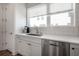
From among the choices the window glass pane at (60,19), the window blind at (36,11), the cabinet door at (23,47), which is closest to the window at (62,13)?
the window glass pane at (60,19)

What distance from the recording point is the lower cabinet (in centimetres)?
130

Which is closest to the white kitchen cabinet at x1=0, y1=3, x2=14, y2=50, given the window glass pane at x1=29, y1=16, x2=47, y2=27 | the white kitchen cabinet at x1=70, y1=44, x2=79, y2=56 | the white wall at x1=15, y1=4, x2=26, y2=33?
the white wall at x1=15, y1=4, x2=26, y2=33

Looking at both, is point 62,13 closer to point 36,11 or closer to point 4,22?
point 36,11

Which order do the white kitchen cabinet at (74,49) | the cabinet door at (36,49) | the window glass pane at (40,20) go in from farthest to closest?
the window glass pane at (40,20) < the cabinet door at (36,49) < the white kitchen cabinet at (74,49)

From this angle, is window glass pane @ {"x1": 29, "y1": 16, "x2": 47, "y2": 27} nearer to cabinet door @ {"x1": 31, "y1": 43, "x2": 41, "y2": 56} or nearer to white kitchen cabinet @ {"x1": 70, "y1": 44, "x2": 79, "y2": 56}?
cabinet door @ {"x1": 31, "y1": 43, "x2": 41, "y2": 56}

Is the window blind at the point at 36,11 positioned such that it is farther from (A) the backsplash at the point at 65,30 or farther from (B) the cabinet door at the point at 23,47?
(B) the cabinet door at the point at 23,47

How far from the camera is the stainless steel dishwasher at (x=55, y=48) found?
1.02m

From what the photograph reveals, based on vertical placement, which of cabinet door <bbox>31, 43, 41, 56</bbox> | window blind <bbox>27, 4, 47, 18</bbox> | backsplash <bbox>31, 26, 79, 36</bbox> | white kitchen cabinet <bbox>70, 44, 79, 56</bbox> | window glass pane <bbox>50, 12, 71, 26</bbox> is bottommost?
cabinet door <bbox>31, 43, 41, 56</bbox>

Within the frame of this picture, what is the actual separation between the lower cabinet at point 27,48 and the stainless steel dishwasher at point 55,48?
0.11m

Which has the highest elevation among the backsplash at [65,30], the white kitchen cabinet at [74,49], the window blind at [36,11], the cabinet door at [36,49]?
the window blind at [36,11]

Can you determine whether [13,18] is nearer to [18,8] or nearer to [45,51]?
[18,8]

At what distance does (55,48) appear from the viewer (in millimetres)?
1099

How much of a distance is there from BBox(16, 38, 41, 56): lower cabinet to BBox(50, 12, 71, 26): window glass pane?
1.41 feet

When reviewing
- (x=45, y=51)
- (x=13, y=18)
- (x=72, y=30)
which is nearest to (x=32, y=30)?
(x=13, y=18)
